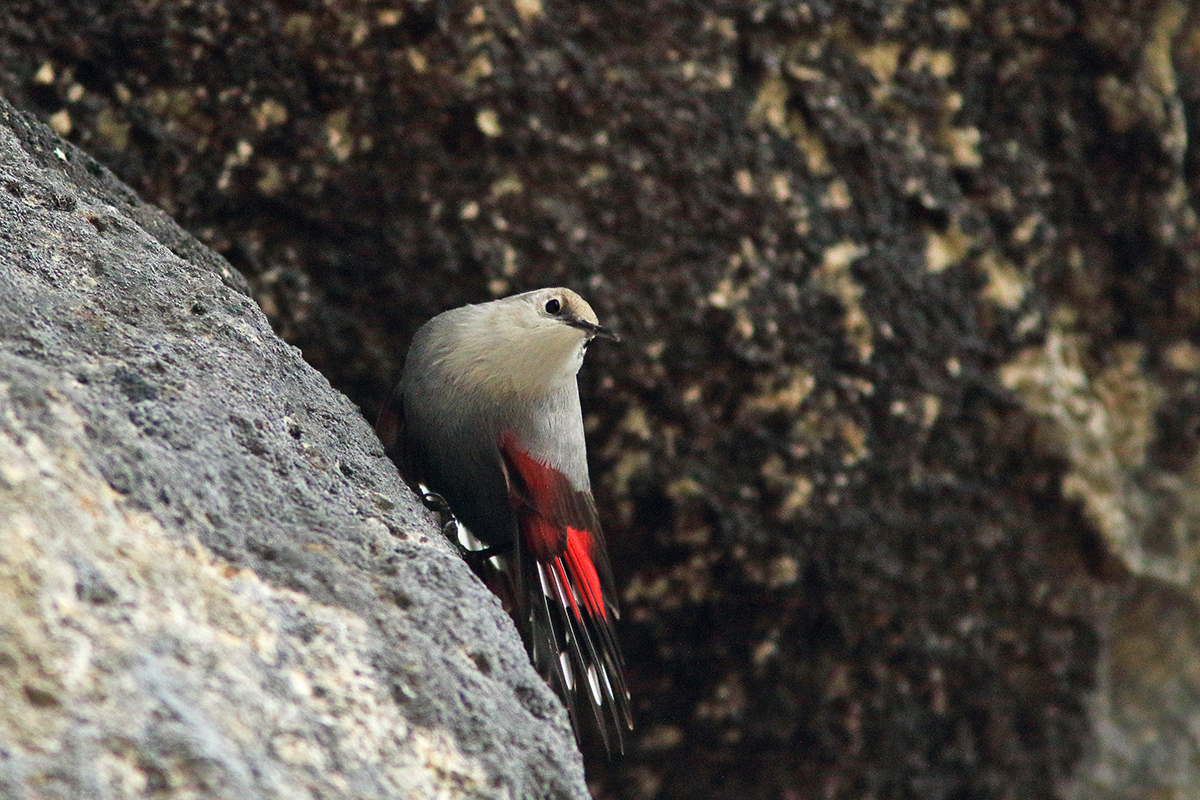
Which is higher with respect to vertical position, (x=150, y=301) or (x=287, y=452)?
(x=150, y=301)

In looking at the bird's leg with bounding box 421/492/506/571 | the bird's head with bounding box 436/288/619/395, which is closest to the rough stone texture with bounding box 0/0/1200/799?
the bird's head with bounding box 436/288/619/395

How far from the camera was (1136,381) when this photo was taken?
11.3 feet

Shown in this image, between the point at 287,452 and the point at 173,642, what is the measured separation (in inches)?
19.5

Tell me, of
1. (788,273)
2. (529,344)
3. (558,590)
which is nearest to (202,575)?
(558,590)

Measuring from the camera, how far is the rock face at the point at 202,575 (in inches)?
46.6

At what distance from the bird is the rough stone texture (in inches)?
13.0

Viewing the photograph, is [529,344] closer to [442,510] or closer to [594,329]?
[594,329]

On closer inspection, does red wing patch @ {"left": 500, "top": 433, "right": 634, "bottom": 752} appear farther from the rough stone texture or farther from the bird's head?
the rough stone texture

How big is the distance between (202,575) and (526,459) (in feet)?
3.66

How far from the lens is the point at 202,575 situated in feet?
4.64

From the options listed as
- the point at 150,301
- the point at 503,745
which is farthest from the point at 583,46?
the point at 503,745

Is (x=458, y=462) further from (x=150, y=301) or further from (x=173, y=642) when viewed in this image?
(x=173, y=642)

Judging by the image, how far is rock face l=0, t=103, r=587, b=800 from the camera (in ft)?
3.89

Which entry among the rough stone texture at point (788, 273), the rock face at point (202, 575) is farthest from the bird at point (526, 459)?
the rock face at point (202, 575)
